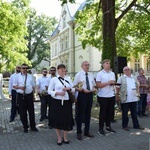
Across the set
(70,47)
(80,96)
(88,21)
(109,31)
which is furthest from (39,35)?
(80,96)

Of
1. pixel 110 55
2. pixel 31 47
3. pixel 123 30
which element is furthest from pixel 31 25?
pixel 110 55

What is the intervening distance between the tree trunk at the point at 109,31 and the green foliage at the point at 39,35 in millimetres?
52742

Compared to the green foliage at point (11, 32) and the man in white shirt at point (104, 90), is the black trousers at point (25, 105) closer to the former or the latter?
the man in white shirt at point (104, 90)

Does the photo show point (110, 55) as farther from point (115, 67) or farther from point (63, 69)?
point (63, 69)

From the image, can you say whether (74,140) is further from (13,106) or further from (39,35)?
(39,35)

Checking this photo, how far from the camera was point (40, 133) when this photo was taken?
28.0ft

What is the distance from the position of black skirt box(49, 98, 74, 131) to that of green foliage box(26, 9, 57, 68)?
59.4 m

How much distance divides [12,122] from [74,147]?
4.50m

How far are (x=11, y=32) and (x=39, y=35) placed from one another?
42.1 meters

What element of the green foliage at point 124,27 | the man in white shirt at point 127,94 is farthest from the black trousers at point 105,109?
the green foliage at point 124,27

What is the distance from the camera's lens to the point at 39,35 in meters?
68.4

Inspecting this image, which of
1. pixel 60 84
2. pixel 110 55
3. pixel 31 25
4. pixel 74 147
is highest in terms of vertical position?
pixel 31 25

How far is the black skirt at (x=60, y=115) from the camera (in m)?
7.13

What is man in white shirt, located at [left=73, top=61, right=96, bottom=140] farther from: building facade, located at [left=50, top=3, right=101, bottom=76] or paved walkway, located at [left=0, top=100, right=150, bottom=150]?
building facade, located at [left=50, top=3, right=101, bottom=76]
